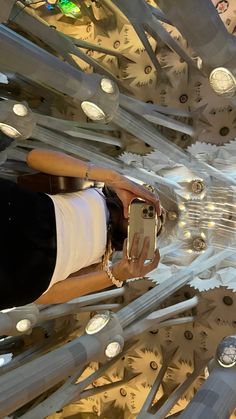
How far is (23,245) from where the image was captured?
Answer: 104 inches

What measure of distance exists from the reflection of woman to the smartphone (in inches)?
1.6

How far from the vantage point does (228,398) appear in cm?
326

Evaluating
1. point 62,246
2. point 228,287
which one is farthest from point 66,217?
point 228,287

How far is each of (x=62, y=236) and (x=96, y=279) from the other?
48cm

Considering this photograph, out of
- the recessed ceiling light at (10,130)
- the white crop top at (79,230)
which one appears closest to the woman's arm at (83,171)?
the white crop top at (79,230)

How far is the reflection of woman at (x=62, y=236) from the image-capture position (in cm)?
261

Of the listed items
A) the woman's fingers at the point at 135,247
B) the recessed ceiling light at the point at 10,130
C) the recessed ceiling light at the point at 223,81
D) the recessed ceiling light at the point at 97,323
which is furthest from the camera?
the recessed ceiling light at the point at 97,323

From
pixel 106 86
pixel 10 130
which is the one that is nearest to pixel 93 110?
pixel 106 86

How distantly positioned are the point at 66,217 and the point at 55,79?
1771mm

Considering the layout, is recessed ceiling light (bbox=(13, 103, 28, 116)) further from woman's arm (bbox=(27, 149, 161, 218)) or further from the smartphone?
the smartphone

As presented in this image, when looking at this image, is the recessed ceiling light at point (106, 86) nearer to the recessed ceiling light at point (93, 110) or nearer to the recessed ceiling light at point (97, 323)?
the recessed ceiling light at point (93, 110)

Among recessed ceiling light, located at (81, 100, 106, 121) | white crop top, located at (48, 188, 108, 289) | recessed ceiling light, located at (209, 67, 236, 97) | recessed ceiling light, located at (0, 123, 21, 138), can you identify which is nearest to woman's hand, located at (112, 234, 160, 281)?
white crop top, located at (48, 188, 108, 289)

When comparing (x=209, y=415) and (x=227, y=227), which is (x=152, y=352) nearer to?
(x=227, y=227)

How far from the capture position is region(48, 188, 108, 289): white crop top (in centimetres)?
287
